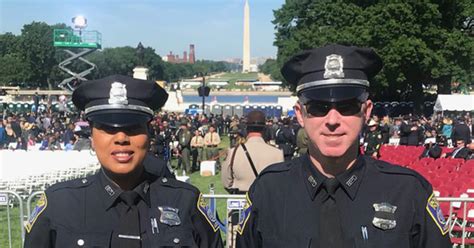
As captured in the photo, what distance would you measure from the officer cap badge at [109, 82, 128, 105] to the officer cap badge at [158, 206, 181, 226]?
59 cm

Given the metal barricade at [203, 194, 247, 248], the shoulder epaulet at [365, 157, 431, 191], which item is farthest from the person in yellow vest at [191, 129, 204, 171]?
the shoulder epaulet at [365, 157, 431, 191]

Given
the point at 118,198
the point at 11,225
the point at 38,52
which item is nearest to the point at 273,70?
the point at 38,52

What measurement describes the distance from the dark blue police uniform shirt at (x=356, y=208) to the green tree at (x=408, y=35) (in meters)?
37.2

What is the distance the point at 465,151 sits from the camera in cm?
1582

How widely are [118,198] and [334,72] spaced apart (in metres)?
1.26

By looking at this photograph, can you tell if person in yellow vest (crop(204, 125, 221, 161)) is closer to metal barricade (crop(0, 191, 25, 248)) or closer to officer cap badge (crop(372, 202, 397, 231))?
metal barricade (crop(0, 191, 25, 248))

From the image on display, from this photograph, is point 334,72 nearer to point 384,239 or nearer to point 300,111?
point 300,111

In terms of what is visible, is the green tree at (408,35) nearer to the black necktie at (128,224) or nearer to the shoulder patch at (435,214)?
the shoulder patch at (435,214)

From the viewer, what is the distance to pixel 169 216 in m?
3.08

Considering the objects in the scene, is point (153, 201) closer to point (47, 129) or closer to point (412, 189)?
point (412, 189)

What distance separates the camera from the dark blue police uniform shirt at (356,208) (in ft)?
Answer: 9.41

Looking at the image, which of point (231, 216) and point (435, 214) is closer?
point (435, 214)

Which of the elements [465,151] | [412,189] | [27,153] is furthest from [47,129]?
[412,189]

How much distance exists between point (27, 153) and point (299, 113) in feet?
51.3
